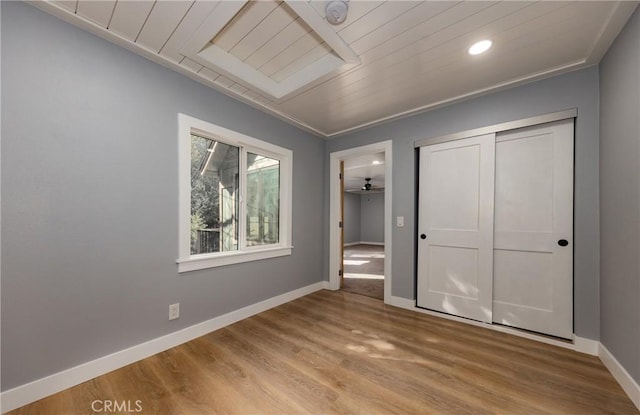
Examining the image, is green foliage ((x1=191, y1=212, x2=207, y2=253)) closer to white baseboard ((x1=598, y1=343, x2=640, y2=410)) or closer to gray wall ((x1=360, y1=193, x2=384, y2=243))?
white baseboard ((x1=598, y1=343, x2=640, y2=410))

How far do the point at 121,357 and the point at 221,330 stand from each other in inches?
31.8

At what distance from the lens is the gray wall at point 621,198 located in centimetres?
150

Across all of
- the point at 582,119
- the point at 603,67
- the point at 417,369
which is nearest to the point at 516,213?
the point at 582,119

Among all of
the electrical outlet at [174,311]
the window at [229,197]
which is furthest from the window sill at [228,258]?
the electrical outlet at [174,311]

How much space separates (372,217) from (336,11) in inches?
394

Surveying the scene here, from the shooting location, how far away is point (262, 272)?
2975 millimetres

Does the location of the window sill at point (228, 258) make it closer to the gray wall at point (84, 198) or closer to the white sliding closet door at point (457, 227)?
the gray wall at point (84, 198)

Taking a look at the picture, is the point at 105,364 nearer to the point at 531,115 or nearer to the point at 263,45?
the point at 263,45

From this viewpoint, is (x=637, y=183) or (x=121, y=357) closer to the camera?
(x=637, y=183)

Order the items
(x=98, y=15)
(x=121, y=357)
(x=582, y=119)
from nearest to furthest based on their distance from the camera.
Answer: (x=98, y=15) → (x=121, y=357) → (x=582, y=119)

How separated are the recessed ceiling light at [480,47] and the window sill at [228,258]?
2.83 m

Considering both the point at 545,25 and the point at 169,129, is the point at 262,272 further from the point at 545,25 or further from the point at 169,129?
the point at 545,25

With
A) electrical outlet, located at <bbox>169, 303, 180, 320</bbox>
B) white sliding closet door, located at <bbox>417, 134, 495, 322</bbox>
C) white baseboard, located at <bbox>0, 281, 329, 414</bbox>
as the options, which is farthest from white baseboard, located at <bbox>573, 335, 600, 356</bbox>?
electrical outlet, located at <bbox>169, 303, 180, 320</bbox>

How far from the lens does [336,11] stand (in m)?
1.53
